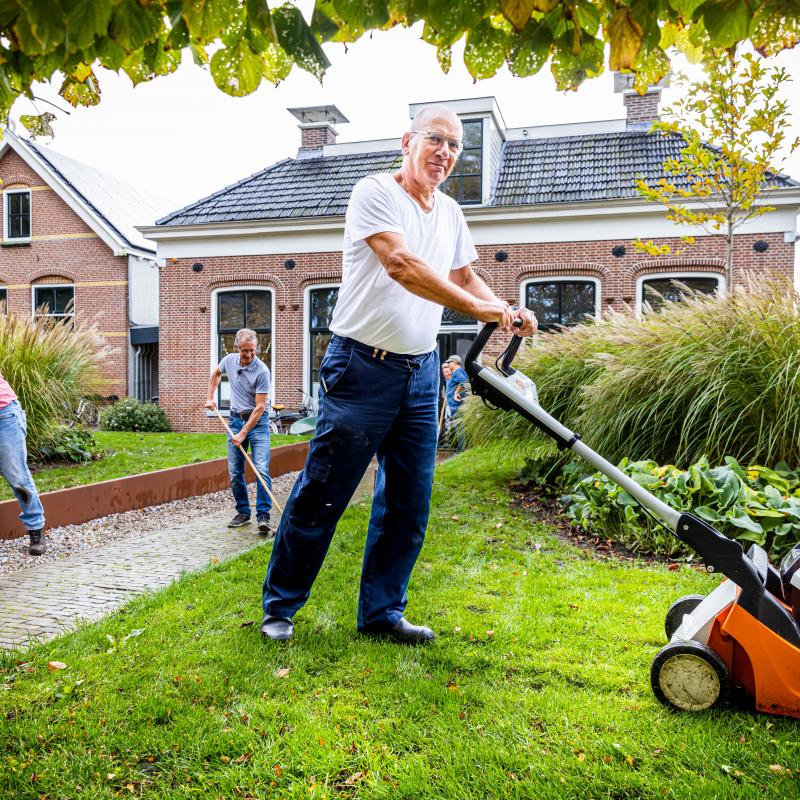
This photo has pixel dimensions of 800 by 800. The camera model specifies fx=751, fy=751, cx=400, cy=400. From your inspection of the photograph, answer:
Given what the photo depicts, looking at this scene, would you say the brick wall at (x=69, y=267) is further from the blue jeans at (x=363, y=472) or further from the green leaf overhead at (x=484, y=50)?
the green leaf overhead at (x=484, y=50)

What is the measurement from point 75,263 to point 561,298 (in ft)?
40.8

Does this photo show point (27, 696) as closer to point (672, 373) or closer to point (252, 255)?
point (672, 373)

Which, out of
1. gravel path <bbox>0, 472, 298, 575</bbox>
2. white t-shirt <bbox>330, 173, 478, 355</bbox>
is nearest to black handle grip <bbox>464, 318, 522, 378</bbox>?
white t-shirt <bbox>330, 173, 478, 355</bbox>

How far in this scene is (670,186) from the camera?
8969 millimetres

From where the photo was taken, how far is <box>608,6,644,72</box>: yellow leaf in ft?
7.16

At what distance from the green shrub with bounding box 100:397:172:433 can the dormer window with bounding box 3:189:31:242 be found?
6.33 meters

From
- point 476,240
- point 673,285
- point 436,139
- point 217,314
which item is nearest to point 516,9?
point 436,139

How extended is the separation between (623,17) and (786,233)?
13531 millimetres

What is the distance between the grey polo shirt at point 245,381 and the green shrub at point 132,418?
1048 centimetres

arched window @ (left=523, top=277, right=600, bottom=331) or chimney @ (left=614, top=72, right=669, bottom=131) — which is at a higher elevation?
chimney @ (left=614, top=72, right=669, bottom=131)

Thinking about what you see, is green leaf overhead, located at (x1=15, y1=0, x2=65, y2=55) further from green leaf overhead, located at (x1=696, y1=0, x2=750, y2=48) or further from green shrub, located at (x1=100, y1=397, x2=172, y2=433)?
green shrub, located at (x1=100, y1=397, x2=172, y2=433)

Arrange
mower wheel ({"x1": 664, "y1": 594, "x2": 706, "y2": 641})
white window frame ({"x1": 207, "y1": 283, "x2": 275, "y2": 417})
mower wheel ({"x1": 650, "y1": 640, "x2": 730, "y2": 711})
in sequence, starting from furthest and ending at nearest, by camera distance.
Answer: white window frame ({"x1": 207, "y1": 283, "x2": 275, "y2": 417})
mower wheel ({"x1": 664, "y1": 594, "x2": 706, "y2": 641})
mower wheel ({"x1": 650, "y1": 640, "x2": 730, "y2": 711})

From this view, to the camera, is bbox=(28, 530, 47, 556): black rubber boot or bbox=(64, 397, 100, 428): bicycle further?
bbox=(64, 397, 100, 428): bicycle

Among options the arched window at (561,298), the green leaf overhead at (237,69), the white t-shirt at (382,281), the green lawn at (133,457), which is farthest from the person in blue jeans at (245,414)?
the arched window at (561,298)
